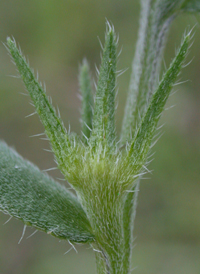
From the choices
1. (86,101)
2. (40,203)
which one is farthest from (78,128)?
(40,203)

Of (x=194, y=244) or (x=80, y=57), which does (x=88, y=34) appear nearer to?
(x=80, y=57)

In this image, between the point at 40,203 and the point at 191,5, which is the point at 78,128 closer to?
the point at 191,5

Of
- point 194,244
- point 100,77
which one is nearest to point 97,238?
point 100,77

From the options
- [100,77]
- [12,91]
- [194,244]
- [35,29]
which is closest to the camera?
[100,77]

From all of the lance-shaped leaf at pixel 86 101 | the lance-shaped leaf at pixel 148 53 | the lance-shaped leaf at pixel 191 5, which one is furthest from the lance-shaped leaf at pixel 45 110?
the lance-shaped leaf at pixel 191 5

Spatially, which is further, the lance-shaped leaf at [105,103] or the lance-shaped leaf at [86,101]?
the lance-shaped leaf at [86,101]

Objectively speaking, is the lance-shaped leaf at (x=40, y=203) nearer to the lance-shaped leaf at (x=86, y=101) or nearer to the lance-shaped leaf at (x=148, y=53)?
the lance-shaped leaf at (x=86, y=101)

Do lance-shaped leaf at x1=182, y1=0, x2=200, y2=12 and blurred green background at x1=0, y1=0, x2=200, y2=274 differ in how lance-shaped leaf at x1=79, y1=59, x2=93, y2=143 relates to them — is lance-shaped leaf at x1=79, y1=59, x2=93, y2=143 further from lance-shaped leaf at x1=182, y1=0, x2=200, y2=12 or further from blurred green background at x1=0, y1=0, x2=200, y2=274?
blurred green background at x1=0, y1=0, x2=200, y2=274

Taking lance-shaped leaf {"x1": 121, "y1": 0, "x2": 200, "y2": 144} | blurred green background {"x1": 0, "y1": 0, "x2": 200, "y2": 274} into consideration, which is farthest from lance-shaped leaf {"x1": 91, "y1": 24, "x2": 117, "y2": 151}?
blurred green background {"x1": 0, "y1": 0, "x2": 200, "y2": 274}
